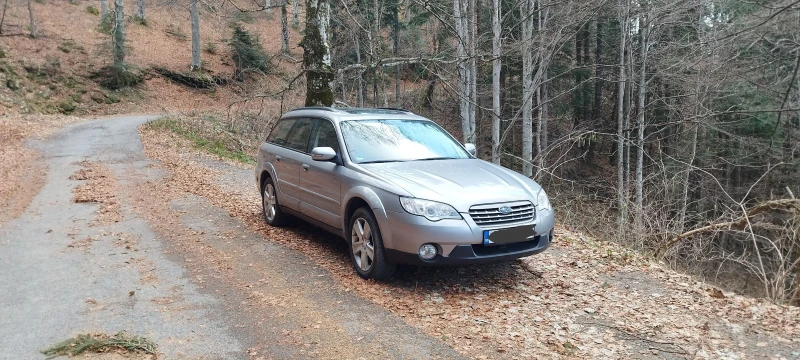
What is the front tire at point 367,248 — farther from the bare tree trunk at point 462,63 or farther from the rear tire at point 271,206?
the bare tree trunk at point 462,63

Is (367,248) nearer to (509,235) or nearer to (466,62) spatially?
(509,235)

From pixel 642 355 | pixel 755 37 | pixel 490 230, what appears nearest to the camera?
pixel 642 355

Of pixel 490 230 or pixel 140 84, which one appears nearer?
pixel 490 230

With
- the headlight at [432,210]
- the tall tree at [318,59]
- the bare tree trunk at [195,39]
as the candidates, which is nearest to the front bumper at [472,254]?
the headlight at [432,210]

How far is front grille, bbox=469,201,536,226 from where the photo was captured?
5.25 m

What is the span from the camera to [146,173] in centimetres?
1356

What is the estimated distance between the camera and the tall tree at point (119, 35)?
2871cm

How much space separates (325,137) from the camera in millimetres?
6871

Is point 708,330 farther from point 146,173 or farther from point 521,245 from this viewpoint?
point 146,173

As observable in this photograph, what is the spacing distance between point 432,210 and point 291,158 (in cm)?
289

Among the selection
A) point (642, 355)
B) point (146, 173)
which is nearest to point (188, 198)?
point (146, 173)

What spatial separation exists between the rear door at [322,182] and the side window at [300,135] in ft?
0.53

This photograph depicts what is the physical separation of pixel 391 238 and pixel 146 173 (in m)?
10.2

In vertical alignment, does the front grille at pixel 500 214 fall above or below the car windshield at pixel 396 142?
below
